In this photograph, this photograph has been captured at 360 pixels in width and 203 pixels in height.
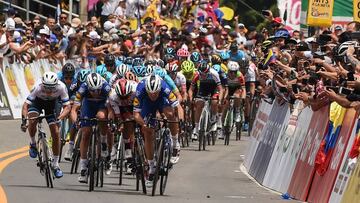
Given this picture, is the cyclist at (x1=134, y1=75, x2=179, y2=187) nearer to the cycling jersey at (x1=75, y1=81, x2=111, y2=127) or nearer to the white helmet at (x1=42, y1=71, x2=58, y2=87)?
the cycling jersey at (x1=75, y1=81, x2=111, y2=127)

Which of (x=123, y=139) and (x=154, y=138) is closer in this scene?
(x=154, y=138)

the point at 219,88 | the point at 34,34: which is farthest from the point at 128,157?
the point at 34,34

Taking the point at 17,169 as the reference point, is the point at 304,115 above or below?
above

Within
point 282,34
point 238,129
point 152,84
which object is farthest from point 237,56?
point 152,84

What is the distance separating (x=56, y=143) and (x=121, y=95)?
1176mm

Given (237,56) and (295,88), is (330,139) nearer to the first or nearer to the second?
(295,88)

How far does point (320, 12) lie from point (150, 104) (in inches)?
344

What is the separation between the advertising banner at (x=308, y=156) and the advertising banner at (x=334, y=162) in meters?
0.61

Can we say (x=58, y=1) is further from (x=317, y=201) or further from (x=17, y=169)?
(x=317, y=201)

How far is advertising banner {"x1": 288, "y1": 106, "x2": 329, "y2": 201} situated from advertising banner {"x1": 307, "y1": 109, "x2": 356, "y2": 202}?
0.61 meters

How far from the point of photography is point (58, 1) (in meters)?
36.0

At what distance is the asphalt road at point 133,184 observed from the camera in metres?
15.7

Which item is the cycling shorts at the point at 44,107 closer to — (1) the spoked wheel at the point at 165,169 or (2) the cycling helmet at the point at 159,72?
(1) the spoked wheel at the point at 165,169

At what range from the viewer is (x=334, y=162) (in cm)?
1422
